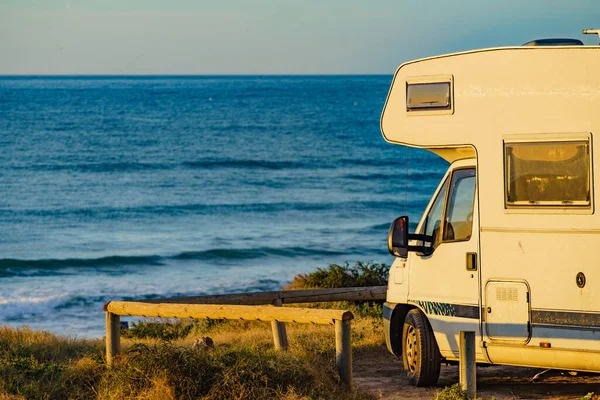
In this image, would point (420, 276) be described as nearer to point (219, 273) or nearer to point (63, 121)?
point (219, 273)

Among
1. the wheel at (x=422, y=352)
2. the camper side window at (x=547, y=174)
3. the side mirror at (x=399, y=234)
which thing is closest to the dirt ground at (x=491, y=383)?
the wheel at (x=422, y=352)

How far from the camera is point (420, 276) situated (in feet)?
29.3

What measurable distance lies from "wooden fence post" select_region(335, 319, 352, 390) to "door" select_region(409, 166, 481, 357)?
42.0 inches

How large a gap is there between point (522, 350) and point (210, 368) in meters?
2.78

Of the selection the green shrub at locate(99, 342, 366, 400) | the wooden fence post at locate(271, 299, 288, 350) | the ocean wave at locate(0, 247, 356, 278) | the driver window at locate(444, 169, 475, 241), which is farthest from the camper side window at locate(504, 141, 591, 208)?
the ocean wave at locate(0, 247, 356, 278)

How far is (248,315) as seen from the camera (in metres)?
8.45

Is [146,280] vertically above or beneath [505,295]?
beneath

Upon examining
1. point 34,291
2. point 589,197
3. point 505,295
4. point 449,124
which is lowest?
point 34,291

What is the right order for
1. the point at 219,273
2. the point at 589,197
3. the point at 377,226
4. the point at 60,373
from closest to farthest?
the point at 589,197
the point at 60,373
the point at 219,273
the point at 377,226

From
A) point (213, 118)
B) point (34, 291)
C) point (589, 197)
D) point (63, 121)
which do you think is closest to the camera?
point (589, 197)

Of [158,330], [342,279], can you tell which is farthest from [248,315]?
[342,279]

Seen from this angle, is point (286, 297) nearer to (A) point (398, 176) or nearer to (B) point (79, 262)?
(B) point (79, 262)

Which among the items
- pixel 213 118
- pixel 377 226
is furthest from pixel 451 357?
pixel 213 118

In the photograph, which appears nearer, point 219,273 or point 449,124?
point 449,124
